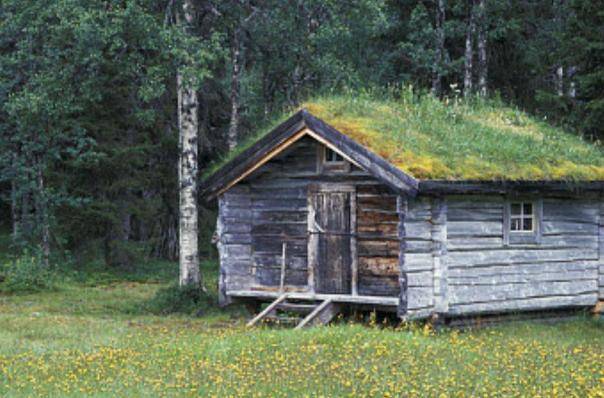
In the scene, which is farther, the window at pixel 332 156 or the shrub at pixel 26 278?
the shrub at pixel 26 278

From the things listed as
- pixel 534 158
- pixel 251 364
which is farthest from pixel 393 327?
pixel 251 364

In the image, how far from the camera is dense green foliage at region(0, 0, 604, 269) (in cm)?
2186

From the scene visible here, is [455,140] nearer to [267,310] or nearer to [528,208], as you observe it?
[528,208]

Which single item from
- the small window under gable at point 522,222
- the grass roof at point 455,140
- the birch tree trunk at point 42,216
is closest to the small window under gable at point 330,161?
the grass roof at point 455,140

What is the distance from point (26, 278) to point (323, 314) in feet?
35.5

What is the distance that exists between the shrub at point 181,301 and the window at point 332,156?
14.9 ft

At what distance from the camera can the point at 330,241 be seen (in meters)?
19.8

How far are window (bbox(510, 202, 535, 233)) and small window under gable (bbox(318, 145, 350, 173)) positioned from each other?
362cm

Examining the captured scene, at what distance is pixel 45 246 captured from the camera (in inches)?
1165

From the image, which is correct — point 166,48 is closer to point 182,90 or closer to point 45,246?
point 182,90

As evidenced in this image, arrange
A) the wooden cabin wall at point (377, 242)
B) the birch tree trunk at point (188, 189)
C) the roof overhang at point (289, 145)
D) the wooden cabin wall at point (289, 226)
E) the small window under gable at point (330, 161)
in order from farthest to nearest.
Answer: the birch tree trunk at point (188, 189) < the small window under gable at point (330, 161) < the wooden cabin wall at point (289, 226) < the wooden cabin wall at point (377, 242) < the roof overhang at point (289, 145)

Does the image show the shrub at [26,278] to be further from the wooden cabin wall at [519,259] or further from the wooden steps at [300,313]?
the wooden cabin wall at [519,259]

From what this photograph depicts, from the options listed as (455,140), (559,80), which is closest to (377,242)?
(455,140)

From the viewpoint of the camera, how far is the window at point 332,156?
20.0 meters
